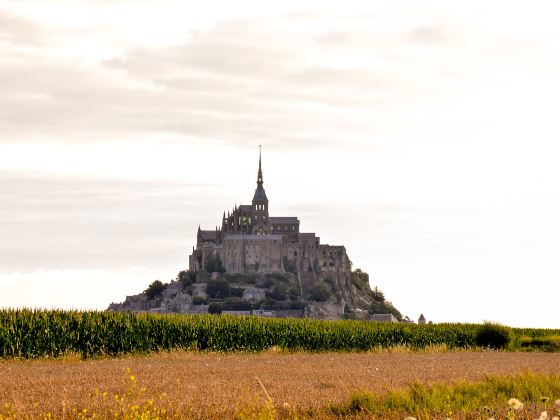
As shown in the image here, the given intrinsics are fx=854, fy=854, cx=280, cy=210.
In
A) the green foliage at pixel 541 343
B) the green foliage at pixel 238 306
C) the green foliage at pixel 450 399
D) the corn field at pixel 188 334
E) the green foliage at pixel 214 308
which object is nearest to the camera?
the green foliage at pixel 450 399

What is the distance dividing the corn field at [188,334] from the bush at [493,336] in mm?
589

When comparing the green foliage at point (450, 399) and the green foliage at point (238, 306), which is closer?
the green foliage at point (450, 399)

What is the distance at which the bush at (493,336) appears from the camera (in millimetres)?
58812

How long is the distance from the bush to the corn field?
0.59m

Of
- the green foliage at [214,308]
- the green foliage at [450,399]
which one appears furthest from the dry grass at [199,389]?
the green foliage at [214,308]

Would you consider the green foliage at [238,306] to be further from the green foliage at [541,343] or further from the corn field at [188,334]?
the green foliage at [541,343]

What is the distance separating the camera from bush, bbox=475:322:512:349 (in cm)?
5881

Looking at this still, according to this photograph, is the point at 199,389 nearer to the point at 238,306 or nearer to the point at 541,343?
the point at 541,343

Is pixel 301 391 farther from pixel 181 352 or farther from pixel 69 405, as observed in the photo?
pixel 181 352

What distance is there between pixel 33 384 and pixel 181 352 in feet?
69.3

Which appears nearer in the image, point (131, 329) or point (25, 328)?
point (25, 328)

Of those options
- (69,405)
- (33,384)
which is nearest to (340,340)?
(33,384)

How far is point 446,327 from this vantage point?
196 feet

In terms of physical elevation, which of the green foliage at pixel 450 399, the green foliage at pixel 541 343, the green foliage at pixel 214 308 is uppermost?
the green foliage at pixel 214 308
